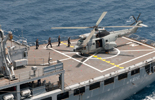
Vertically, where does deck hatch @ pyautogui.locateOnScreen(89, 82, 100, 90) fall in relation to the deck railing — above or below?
below

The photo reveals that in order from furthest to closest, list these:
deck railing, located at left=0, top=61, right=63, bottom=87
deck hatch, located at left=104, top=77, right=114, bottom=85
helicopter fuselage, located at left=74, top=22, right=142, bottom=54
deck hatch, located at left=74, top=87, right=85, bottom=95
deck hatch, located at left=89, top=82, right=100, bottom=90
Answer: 1. helicopter fuselage, located at left=74, top=22, right=142, bottom=54
2. deck hatch, located at left=104, top=77, right=114, bottom=85
3. deck hatch, located at left=89, top=82, right=100, bottom=90
4. deck hatch, located at left=74, top=87, right=85, bottom=95
5. deck railing, located at left=0, top=61, right=63, bottom=87

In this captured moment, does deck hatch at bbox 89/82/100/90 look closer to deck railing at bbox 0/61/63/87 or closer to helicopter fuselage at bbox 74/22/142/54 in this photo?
deck railing at bbox 0/61/63/87

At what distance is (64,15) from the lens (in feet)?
257

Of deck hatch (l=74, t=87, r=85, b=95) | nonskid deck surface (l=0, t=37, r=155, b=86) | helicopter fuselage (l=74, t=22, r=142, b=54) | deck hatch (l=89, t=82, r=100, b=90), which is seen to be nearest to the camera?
deck hatch (l=74, t=87, r=85, b=95)

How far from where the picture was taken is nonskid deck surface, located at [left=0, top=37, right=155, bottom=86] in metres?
36.8

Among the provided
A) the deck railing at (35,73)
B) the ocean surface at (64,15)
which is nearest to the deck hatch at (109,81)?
the deck railing at (35,73)

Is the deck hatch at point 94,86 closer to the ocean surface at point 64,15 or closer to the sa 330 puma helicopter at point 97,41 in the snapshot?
the sa 330 puma helicopter at point 97,41

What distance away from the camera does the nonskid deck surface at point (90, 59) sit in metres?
36.8

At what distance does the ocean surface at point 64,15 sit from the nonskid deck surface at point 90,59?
61.2 ft

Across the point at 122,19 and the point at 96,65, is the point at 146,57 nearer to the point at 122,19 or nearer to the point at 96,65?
the point at 96,65

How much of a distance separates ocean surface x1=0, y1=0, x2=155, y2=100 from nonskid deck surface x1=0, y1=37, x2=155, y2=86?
61.2 ft

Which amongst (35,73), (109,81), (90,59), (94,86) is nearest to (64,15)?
(90,59)

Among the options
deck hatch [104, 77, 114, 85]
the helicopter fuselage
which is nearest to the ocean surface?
the helicopter fuselage

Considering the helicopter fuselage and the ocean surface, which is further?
the ocean surface
